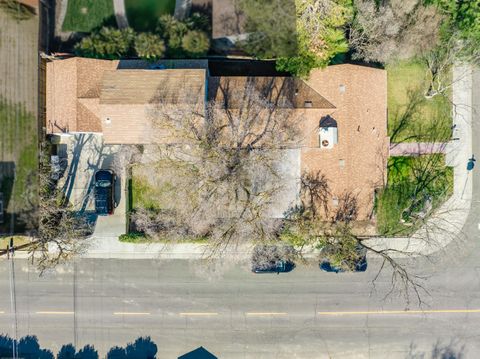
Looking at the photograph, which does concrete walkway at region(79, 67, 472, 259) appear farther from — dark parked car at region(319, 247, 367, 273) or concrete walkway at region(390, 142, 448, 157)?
dark parked car at region(319, 247, 367, 273)

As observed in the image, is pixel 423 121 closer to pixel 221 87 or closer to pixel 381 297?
pixel 381 297

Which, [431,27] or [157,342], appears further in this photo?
[157,342]

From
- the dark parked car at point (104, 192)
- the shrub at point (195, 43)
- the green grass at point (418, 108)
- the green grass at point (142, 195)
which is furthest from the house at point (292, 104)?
the green grass at point (142, 195)

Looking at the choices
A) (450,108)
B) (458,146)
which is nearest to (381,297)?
(458,146)

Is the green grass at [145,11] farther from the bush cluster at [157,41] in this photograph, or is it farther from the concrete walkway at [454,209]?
the concrete walkway at [454,209]

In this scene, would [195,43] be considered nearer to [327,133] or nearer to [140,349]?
[327,133]

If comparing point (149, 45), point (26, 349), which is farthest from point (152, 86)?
point (26, 349)
